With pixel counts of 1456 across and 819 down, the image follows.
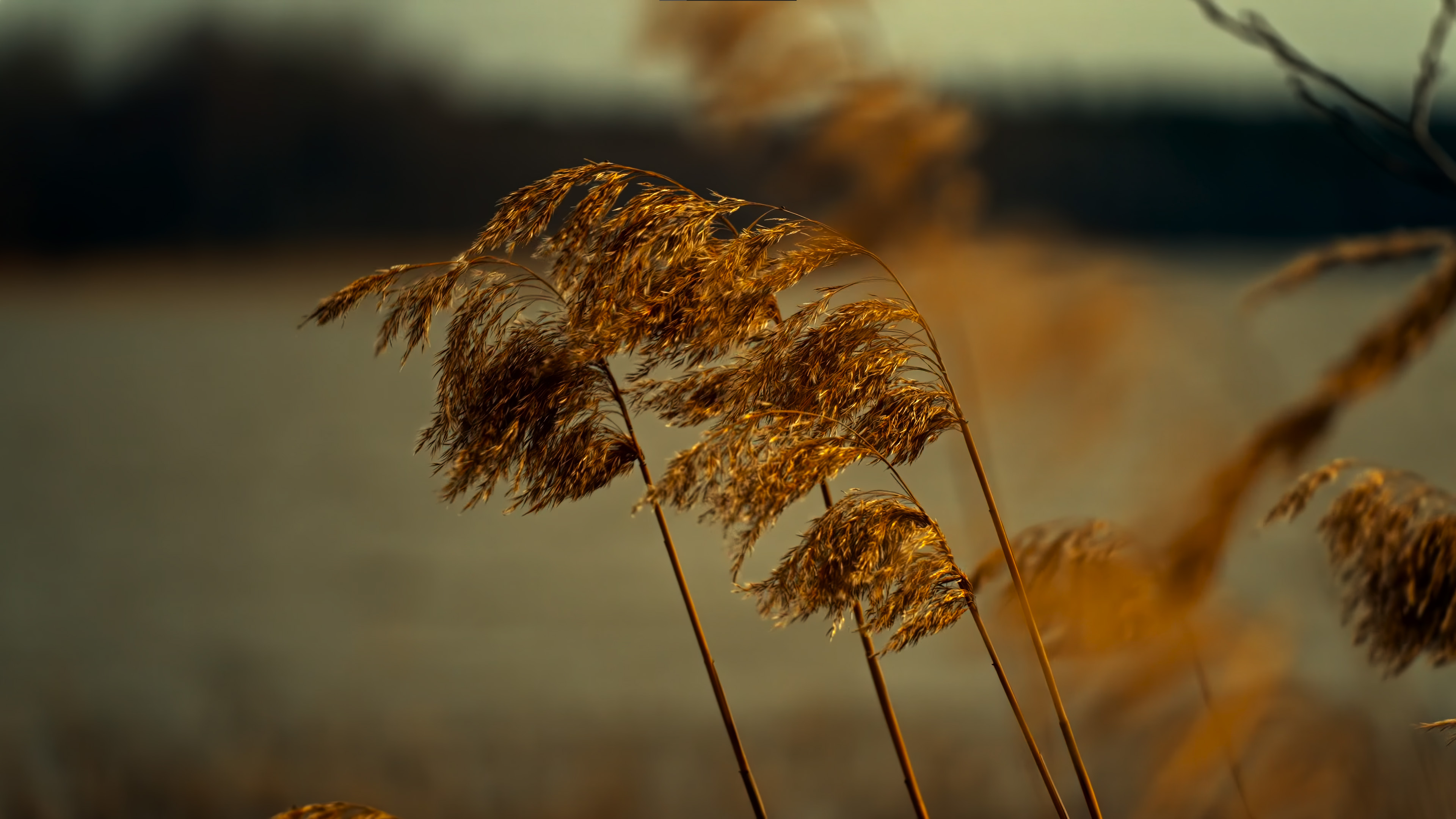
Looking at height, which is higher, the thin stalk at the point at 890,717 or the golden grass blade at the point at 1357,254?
the golden grass blade at the point at 1357,254

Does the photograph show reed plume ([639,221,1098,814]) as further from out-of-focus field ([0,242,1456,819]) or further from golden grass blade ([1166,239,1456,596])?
out-of-focus field ([0,242,1456,819])

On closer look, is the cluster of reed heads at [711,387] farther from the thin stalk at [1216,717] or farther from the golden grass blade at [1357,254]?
the thin stalk at [1216,717]

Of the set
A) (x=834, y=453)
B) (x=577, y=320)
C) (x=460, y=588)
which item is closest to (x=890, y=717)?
(x=834, y=453)

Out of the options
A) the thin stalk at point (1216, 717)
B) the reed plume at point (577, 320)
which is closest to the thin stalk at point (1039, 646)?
the reed plume at point (577, 320)

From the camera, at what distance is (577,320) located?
103cm

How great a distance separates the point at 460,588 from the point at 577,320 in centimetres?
292

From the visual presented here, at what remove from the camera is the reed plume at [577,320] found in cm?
102

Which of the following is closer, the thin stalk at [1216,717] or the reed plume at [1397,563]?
the reed plume at [1397,563]

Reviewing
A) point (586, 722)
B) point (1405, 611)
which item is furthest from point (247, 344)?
point (1405, 611)

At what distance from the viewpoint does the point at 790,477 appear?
94 cm

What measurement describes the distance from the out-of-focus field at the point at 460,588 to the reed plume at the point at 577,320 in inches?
60.3

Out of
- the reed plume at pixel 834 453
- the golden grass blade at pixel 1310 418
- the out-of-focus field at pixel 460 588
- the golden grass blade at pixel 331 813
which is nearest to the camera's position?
the golden grass blade at pixel 1310 418

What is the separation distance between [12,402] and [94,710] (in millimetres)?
1589

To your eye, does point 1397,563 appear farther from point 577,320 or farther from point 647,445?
point 647,445
